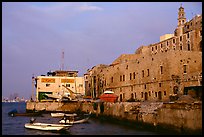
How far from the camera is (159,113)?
26.1 meters

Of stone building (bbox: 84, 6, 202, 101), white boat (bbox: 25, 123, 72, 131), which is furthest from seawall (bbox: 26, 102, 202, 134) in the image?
white boat (bbox: 25, 123, 72, 131)

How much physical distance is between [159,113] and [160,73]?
1705 centimetres

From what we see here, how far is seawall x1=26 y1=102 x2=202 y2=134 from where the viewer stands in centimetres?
2094

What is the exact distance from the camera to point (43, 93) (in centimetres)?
6944

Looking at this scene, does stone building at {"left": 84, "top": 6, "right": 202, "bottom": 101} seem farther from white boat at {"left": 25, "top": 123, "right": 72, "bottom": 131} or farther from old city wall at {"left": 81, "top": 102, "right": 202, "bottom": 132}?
white boat at {"left": 25, "top": 123, "right": 72, "bottom": 131}

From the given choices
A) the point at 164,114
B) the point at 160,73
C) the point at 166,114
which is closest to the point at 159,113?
the point at 164,114

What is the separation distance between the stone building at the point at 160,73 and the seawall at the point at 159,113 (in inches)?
289

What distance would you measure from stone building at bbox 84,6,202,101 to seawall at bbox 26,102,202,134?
735 cm

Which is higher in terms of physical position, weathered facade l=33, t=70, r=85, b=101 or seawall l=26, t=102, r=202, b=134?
weathered facade l=33, t=70, r=85, b=101

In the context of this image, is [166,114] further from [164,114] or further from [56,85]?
[56,85]

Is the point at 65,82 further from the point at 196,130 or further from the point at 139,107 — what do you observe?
the point at 196,130

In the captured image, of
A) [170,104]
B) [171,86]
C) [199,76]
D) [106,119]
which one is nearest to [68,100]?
[106,119]

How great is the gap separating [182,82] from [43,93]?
1608 inches

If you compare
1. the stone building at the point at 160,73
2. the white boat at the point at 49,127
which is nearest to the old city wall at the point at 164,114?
the stone building at the point at 160,73
